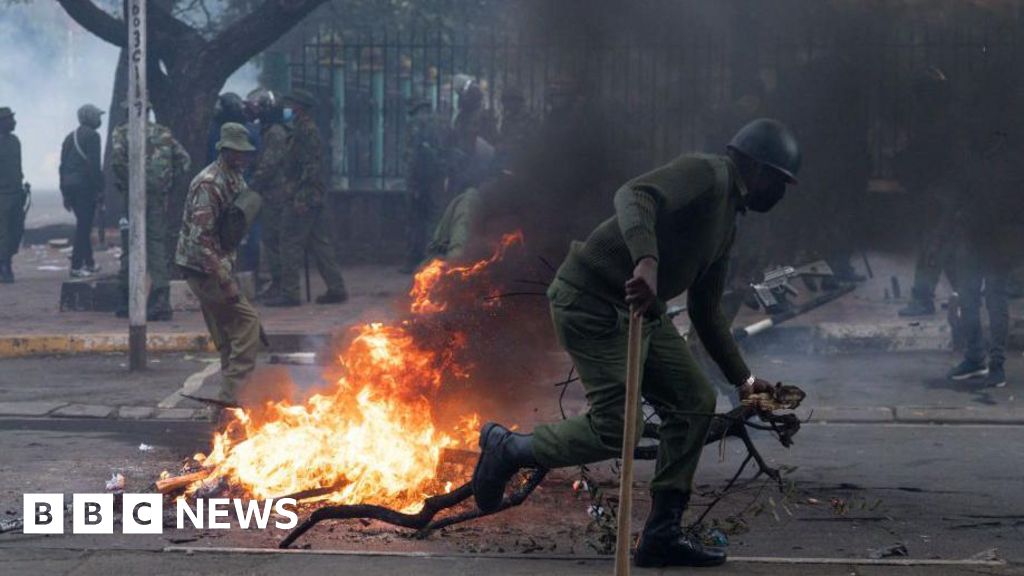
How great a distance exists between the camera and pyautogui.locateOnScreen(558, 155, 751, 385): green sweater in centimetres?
498

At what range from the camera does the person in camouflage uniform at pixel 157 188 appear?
12297 mm

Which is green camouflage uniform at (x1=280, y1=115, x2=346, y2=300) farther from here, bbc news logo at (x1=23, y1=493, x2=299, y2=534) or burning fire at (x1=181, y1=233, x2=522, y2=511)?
bbc news logo at (x1=23, y1=493, x2=299, y2=534)

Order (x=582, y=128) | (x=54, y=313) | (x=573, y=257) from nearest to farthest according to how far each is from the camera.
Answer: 1. (x=573, y=257)
2. (x=582, y=128)
3. (x=54, y=313)

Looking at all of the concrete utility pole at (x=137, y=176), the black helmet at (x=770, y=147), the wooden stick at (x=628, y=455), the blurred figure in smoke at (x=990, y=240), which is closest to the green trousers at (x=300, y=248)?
the concrete utility pole at (x=137, y=176)

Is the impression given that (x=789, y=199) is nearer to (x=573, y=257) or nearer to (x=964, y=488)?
(x=964, y=488)

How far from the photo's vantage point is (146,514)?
5.94 m

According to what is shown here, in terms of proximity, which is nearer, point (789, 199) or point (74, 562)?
point (74, 562)

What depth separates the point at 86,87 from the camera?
52500 millimetres

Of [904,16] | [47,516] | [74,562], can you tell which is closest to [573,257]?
[74,562]

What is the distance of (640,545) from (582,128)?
7.27 meters

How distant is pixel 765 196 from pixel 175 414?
4879 mm

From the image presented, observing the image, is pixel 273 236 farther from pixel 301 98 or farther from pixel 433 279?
pixel 433 279

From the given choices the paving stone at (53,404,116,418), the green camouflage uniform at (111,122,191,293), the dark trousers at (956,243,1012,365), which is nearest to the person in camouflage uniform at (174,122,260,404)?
the paving stone at (53,404,116,418)

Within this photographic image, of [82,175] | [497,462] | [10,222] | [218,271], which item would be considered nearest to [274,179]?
[82,175]
